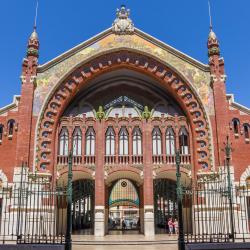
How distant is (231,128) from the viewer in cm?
2955

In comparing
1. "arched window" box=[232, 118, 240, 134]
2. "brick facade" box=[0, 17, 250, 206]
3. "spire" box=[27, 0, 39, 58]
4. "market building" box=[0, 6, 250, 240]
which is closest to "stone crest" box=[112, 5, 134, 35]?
"market building" box=[0, 6, 250, 240]

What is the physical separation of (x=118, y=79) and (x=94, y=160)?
8.39m

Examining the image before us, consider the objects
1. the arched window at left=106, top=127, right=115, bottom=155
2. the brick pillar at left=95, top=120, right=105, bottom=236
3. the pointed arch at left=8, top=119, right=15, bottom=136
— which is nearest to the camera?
the brick pillar at left=95, top=120, right=105, bottom=236

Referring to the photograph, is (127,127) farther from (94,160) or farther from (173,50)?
(173,50)

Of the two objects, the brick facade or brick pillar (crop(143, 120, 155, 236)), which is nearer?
brick pillar (crop(143, 120, 155, 236))

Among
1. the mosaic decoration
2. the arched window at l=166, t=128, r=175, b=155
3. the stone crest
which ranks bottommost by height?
the arched window at l=166, t=128, r=175, b=155

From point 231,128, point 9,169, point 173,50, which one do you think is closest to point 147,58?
point 173,50

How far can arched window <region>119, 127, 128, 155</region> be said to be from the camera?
102 ft

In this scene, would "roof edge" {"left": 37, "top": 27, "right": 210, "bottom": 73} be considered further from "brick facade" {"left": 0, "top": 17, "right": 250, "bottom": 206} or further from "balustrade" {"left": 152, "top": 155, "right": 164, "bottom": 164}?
"balustrade" {"left": 152, "top": 155, "right": 164, "bottom": 164}

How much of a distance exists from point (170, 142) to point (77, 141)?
8.08 m

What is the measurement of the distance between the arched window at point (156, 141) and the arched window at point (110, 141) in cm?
353

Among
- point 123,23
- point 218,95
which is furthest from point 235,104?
point 123,23

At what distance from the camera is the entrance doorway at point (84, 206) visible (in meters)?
36.2

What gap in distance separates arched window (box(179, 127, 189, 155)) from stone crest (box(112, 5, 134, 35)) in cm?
1001
